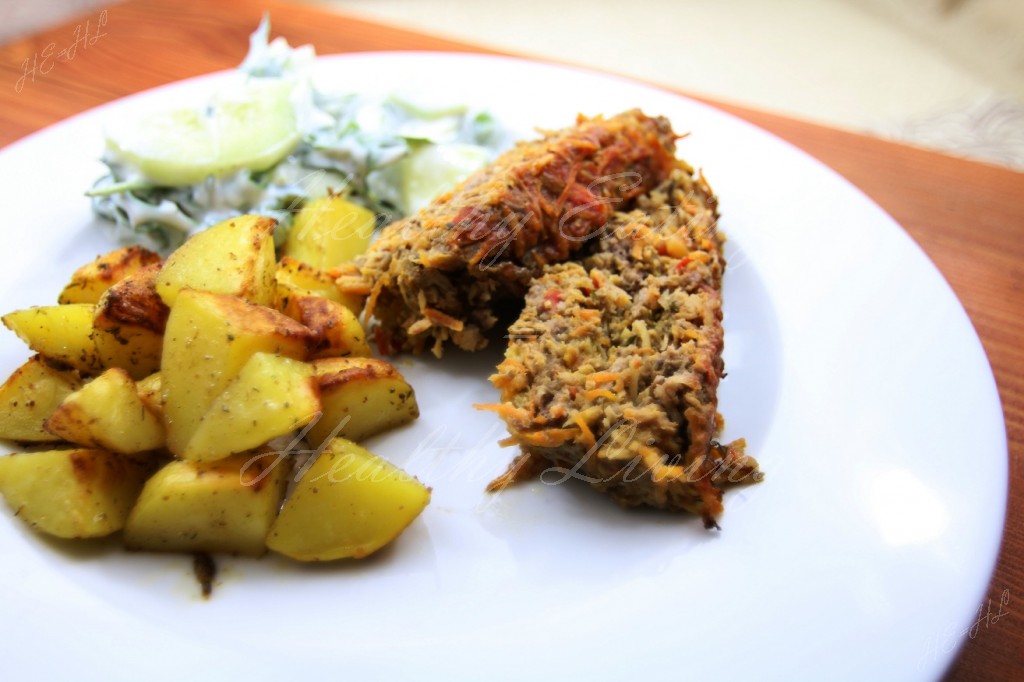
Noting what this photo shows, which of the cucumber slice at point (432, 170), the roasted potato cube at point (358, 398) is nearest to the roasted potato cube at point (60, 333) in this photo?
the roasted potato cube at point (358, 398)

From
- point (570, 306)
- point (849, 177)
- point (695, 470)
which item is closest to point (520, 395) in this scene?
point (570, 306)

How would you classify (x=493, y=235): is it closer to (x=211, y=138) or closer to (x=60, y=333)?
(x=60, y=333)

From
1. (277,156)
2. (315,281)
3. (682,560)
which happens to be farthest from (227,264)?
(682,560)

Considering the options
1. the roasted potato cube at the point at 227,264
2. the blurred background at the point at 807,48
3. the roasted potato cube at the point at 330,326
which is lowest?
the roasted potato cube at the point at 330,326

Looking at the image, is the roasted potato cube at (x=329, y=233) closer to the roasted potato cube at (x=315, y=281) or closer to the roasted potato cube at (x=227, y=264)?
the roasted potato cube at (x=315, y=281)

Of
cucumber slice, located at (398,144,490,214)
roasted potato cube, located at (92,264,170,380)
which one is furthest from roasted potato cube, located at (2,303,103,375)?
cucumber slice, located at (398,144,490,214)

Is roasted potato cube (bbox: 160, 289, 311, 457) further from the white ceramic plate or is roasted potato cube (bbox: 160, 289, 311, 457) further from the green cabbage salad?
the green cabbage salad
